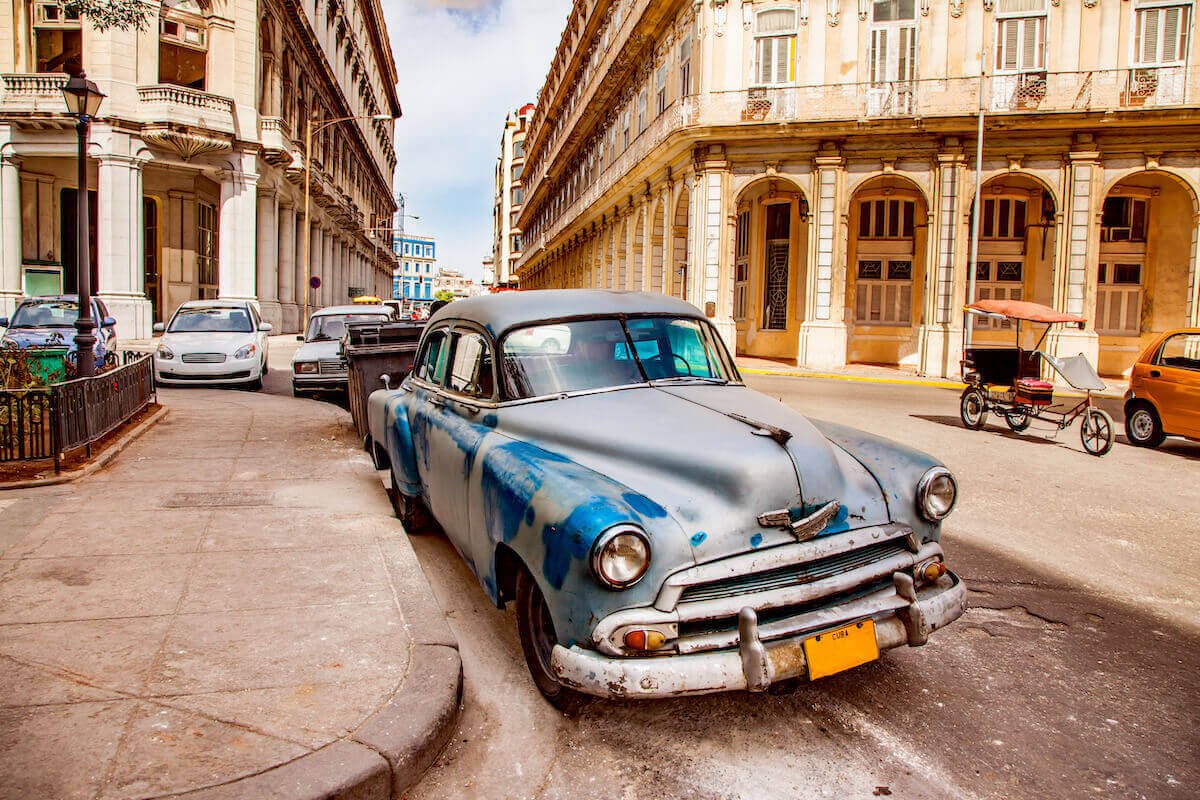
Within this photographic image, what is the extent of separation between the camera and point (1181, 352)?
34.3 ft

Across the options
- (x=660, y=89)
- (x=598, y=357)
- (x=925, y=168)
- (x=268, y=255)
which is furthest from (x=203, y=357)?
(x=660, y=89)

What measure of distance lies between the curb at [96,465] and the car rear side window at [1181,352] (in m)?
12.4

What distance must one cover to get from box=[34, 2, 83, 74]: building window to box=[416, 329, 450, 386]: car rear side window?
2825 cm

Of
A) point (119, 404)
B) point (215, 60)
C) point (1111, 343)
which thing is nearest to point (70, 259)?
point (215, 60)

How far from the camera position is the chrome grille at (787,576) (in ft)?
9.27

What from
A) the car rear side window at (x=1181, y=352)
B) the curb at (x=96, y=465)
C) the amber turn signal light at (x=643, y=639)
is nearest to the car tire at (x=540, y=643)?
the amber turn signal light at (x=643, y=639)

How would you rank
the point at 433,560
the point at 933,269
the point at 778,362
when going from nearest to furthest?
the point at 433,560
the point at 933,269
the point at 778,362

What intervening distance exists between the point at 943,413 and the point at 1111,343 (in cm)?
1415

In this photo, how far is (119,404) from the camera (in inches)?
348

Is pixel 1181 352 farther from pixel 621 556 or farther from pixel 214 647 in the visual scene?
pixel 214 647

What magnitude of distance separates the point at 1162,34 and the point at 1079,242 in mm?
6064

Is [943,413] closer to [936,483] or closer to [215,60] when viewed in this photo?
[936,483]

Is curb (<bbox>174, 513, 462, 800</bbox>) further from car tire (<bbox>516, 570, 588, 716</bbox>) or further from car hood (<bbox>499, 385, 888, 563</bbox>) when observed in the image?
car hood (<bbox>499, 385, 888, 563</bbox>)

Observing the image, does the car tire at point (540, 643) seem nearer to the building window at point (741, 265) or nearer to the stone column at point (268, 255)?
the building window at point (741, 265)
